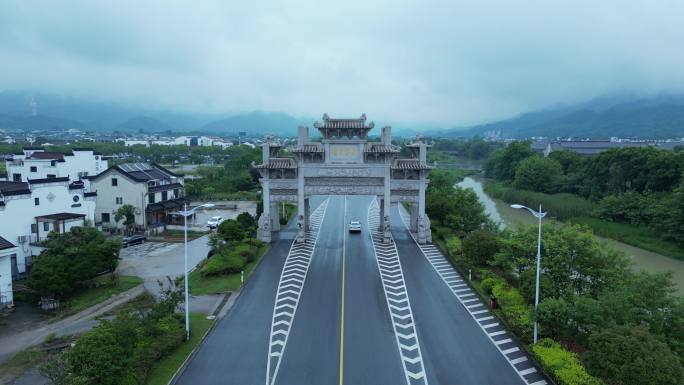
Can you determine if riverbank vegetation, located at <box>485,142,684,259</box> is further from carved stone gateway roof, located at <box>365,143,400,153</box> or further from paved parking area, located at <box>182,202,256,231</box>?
paved parking area, located at <box>182,202,256,231</box>

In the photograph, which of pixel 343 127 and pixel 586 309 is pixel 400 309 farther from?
pixel 343 127

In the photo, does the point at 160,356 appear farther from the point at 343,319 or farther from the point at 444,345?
the point at 444,345

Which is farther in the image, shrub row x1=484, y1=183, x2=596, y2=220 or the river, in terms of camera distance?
shrub row x1=484, y1=183, x2=596, y2=220

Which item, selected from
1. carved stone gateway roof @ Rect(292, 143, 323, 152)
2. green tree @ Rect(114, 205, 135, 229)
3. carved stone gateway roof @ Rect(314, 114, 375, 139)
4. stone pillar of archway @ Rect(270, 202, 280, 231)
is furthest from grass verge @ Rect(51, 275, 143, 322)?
carved stone gateway roof @ Rect(314, 114, 375, 139)

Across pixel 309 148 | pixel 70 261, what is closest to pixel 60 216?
pixel 70 261

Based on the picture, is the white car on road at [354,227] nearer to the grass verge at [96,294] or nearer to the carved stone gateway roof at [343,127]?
the carved stone gateway roof at [343,127]
